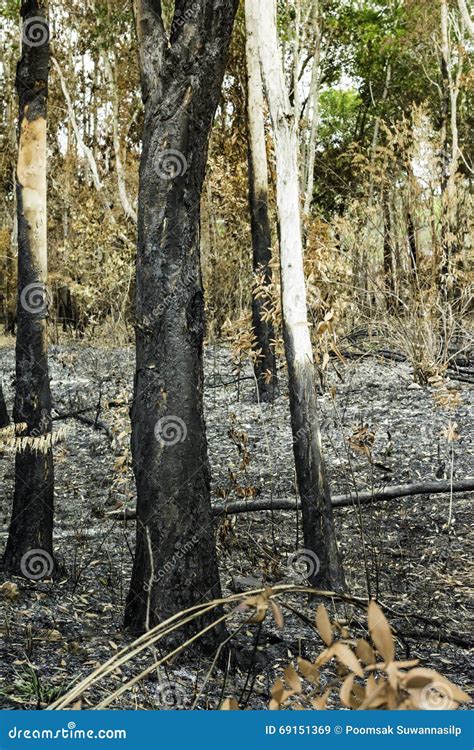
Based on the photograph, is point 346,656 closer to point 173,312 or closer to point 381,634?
point 381,634

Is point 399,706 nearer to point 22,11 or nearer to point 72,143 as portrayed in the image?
point 22,11

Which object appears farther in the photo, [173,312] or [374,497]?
[374,497]

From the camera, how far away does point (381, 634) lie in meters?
1.08

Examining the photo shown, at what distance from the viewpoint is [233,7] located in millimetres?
4195

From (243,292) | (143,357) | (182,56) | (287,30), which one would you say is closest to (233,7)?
(182,56)

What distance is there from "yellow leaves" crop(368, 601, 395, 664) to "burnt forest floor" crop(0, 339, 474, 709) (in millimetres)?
473

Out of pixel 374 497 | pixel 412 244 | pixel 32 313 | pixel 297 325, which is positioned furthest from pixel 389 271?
pixel 32 313

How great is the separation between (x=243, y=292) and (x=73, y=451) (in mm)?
7472

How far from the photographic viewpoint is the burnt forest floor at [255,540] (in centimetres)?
381

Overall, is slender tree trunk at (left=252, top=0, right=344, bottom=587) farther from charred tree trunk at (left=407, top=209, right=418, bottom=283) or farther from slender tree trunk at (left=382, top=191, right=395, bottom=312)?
charred tree trunk at (left=407, top=209, right=418, bottom=283)

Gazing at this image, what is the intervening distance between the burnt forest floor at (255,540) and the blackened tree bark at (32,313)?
0.37m

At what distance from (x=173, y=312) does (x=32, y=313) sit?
1.72 metres

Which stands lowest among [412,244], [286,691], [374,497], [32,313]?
[374,497]

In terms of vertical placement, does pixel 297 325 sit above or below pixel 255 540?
above
